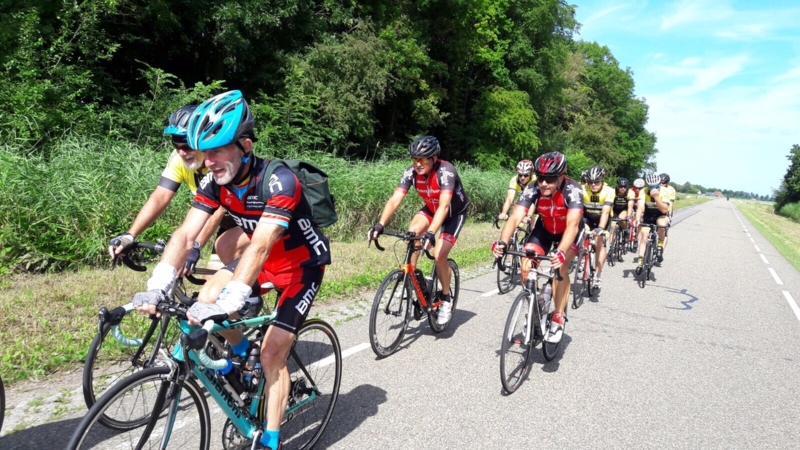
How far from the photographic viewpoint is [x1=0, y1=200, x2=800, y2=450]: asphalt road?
3889 mm

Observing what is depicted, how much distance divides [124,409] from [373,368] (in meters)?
2.73

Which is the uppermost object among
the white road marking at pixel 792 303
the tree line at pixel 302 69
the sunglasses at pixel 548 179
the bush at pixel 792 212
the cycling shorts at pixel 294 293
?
the tree line at pixel 302 69

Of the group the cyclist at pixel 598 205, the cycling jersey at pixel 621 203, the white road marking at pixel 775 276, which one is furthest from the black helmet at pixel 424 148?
the white road marking at pixel 775 276

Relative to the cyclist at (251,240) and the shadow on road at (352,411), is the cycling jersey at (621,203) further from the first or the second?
the cyclist at (251,240)

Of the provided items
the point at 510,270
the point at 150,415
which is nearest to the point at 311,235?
the point at 150,415

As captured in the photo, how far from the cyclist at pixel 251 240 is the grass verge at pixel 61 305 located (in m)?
2.08

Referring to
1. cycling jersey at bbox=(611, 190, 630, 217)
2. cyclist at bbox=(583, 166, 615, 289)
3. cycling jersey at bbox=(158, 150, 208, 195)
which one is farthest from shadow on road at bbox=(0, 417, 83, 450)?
cycling jersey at bbox=(611, 190, 630, 217)

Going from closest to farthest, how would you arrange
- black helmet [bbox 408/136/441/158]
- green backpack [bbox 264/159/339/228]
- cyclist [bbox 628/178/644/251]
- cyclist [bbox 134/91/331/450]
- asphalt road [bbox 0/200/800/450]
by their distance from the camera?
1. cyclist [bbox 134/91/331/450]
2. green backpack [bbox 264/159/339/228]
3. asphalt road [bbox 0/200/800/450]
4. black helmet [bbox 408/136/441/158]
5. cyclist [bbox 628/178/644/251]

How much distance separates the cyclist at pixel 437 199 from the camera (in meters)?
5.85

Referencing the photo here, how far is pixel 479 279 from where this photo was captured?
32.6 feet

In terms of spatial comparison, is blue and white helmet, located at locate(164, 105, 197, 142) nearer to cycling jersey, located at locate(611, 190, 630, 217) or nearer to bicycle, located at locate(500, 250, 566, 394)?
bicycle, located at locate(500, 250, 566, 394)

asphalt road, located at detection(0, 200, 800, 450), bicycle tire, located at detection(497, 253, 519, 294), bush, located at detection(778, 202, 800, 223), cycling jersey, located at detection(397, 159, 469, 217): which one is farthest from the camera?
bush, located at detection(778, 202, 800, 223)

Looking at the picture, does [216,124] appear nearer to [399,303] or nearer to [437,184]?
[399,303]

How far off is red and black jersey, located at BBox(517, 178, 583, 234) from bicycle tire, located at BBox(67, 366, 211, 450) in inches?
159
